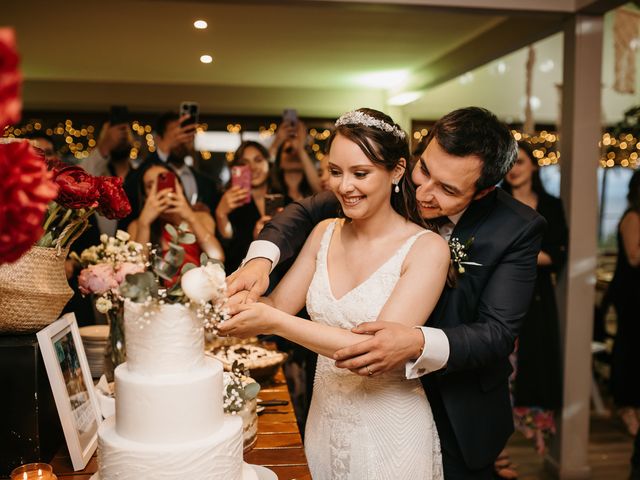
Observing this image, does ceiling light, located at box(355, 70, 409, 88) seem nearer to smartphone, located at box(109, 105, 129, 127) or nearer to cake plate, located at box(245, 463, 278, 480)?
smartphone, located at box(109, 105, 129, 127)

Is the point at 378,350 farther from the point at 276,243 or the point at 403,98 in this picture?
the point at 403,98

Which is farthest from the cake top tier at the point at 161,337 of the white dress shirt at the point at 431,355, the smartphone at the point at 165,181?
the smartphone at the point at 165,181

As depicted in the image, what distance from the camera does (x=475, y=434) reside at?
6.29ft

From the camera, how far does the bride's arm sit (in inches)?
60.3

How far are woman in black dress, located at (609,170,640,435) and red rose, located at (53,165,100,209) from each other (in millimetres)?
3649

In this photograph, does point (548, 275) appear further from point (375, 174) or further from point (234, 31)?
point (234, 31)

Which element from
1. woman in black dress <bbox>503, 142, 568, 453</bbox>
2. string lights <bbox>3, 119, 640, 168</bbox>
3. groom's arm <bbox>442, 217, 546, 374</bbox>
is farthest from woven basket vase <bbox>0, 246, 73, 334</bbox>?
string lights <bbox>3, 119, 640, 168</bbox>

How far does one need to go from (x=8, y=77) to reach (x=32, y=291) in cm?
105

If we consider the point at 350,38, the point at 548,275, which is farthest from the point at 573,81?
the point at 350,38

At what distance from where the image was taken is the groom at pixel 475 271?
6.09 ft

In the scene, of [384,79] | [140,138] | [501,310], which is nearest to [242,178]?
[501,310]

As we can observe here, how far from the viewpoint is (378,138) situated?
1.74 metres

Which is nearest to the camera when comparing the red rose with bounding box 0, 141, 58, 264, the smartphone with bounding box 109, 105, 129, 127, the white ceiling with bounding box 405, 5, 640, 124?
the red rose with bounding box 0, 141, 58, 264

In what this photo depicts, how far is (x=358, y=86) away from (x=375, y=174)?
19.4ft
